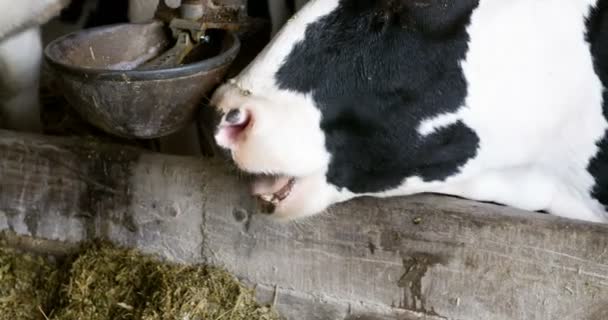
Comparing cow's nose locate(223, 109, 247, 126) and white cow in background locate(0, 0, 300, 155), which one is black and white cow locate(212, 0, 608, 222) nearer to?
cow's nose locate(223, 109, 247, 126)

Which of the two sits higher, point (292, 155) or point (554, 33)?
point (554, 33)

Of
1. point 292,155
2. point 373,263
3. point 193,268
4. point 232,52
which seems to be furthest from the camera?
point 193,268

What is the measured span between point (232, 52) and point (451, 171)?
0.39 meters

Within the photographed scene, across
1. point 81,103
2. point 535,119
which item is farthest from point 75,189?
point 535,119

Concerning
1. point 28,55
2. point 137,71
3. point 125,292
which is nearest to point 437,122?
point 137,71

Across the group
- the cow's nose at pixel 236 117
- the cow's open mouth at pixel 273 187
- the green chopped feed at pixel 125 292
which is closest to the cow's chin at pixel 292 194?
the cow's open mouth at pixel 273 187

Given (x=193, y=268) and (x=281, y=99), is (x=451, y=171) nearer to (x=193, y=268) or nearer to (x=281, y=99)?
(x=281, y=99)

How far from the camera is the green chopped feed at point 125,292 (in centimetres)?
149

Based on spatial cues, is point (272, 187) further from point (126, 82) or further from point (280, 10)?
point (280, 10)

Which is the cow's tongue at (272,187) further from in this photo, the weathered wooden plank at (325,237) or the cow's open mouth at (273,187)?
the weathered wooden plank at (325,237)

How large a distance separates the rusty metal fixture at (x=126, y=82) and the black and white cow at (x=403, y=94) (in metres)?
0.06

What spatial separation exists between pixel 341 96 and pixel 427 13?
0.17m

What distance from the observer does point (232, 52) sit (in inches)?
53.0

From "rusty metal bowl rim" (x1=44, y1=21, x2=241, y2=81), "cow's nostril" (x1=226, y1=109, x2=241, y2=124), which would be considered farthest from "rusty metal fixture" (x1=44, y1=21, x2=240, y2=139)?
"cow's nostril" (x1=226, y1=109, x2=241, y2=124)
